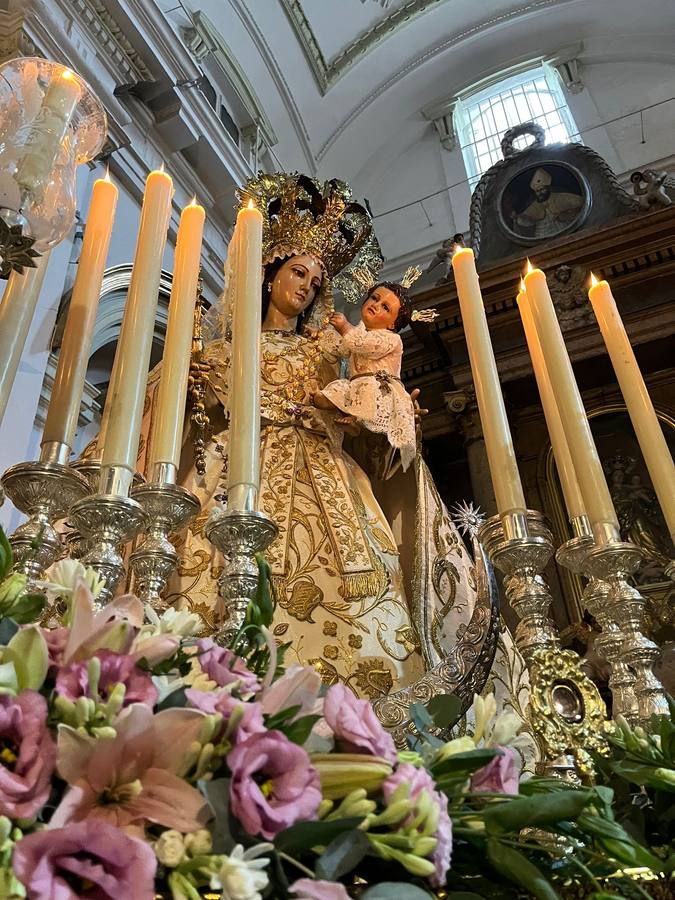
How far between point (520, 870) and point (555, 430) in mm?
861

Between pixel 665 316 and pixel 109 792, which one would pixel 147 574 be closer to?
pixel 109 792

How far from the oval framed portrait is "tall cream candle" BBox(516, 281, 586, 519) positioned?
13.0 ft

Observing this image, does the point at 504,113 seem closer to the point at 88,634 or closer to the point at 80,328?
the point at 80,328

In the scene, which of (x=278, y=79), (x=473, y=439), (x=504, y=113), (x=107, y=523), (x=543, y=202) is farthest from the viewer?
(x=504, y=113)

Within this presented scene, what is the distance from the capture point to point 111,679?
44 cm

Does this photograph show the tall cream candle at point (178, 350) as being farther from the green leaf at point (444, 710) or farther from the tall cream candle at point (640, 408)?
the tall cream candle at point (640, 408)

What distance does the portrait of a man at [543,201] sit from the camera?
503cm

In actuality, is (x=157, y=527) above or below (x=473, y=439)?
below

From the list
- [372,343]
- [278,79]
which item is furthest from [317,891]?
[278,79]

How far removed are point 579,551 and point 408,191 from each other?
611 centimetres

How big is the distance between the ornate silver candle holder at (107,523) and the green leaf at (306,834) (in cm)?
46

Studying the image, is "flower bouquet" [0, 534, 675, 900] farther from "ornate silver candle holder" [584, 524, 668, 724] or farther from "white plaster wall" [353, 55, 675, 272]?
"white plaster wall" [353, 55, 675, 272]

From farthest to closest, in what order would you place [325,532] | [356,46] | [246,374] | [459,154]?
[459,154], [356,46], [325,532], [246,374]

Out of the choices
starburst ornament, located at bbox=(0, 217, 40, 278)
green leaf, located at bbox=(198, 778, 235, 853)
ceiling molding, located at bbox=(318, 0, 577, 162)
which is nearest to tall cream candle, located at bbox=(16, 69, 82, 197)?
starburst ornament, located at bbox=(0, 217, 40, 278)
